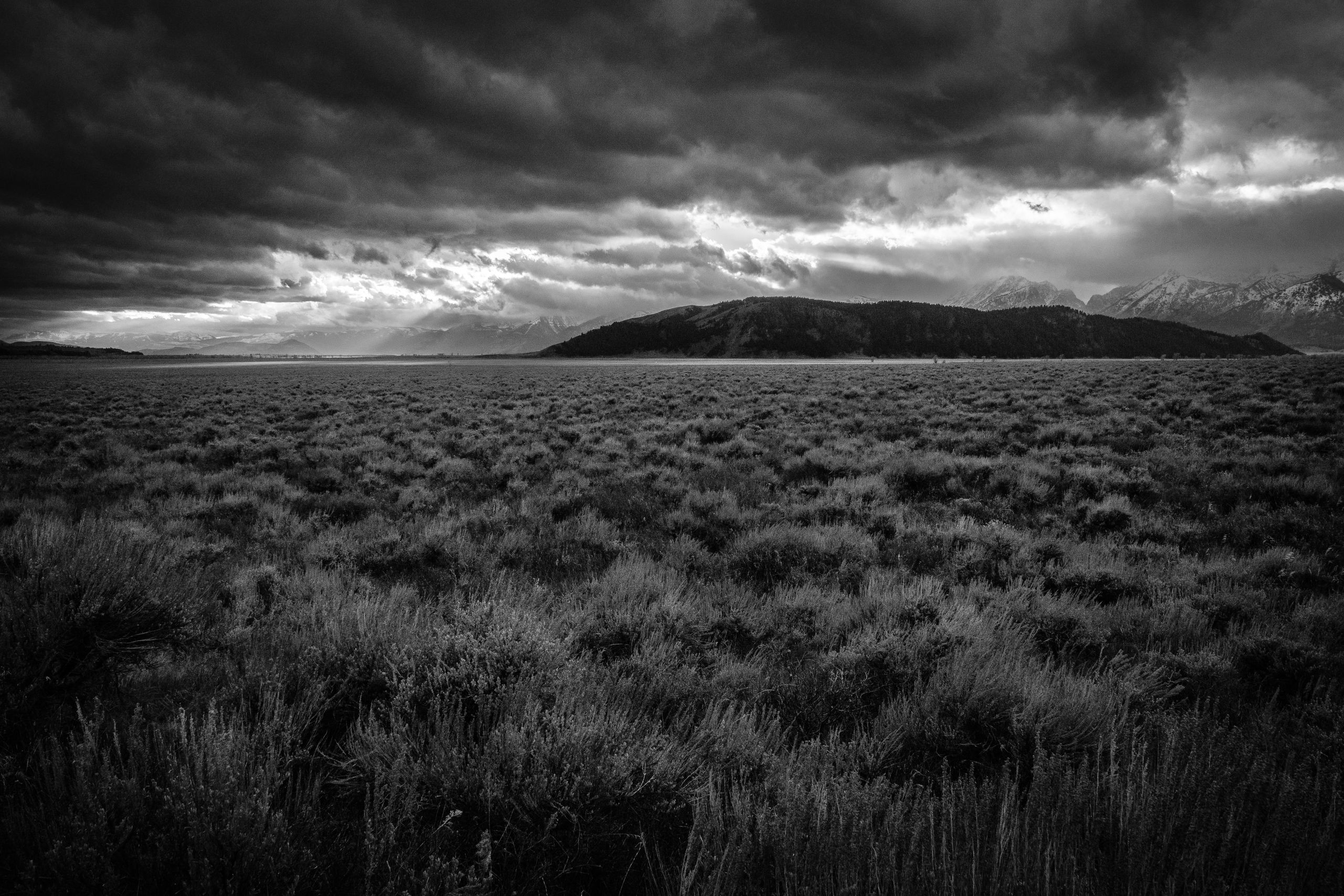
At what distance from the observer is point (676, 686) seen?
11.8ft

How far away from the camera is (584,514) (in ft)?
26.2

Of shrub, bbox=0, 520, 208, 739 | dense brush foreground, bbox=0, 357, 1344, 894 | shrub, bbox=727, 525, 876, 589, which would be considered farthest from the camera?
shrub, bbox=727, 525, 876, 589

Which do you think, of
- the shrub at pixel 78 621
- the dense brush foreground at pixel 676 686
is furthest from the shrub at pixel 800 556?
the shrub at pixel 78 621

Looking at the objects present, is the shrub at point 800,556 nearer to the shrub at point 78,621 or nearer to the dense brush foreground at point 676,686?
the dense brush foreground at point 676,686

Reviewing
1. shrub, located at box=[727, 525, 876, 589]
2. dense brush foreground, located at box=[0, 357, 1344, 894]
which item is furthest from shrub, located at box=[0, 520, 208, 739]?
shrub, located at box=[727, 525, 876, 589]

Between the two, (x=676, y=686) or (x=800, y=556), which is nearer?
(x=676, y=686)

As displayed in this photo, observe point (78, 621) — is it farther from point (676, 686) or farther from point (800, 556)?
point (800, 556)

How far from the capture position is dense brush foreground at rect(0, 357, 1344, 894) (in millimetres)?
1981

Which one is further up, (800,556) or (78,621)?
(78,621)

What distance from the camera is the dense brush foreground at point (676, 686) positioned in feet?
6.50

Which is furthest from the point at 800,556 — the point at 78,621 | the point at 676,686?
the point at 78,621

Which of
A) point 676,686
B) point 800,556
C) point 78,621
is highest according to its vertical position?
point 78,621

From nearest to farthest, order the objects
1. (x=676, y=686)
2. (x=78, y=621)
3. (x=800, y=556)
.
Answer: (x=78, y=621) < (x=676, y=686) < (x=800, y=556)

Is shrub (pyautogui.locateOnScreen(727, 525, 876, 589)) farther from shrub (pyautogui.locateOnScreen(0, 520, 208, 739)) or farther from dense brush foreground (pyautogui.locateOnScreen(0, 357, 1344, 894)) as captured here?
shrub (pyautogui.locateOnScreen(0, 520, 208, 739))
